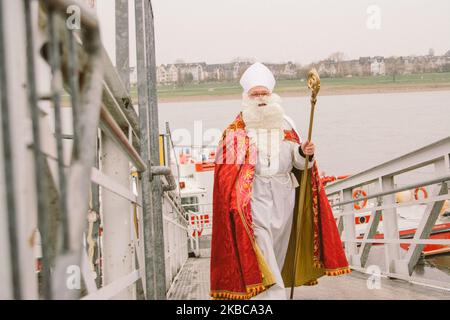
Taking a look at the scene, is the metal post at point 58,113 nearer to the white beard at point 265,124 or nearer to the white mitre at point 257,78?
the white beard at point 265,124

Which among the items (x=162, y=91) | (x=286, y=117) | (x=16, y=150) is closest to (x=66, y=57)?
(x=16, y=150)

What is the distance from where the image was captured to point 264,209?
11.1ft

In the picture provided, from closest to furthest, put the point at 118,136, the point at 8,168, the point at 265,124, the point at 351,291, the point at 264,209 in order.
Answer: the point at 8,168 < the point at 118,136 < the point at 264,209 < the point at 265,124 < the point at 351,291

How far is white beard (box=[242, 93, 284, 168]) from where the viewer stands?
352cm

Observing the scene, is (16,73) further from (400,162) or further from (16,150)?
(400,162)

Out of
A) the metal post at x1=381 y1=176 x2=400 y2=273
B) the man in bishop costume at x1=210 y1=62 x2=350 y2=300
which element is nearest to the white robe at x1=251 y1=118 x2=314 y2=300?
the man in bishop costume at x1=210 y1=62 x2=350 y2=300

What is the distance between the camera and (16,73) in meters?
0.78

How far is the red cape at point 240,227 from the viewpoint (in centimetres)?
323

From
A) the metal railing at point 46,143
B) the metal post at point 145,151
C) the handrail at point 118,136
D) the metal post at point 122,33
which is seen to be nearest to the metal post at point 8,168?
the metal railing at point 46,143

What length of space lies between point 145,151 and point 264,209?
114cm

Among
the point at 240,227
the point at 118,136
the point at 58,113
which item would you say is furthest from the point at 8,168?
the point at 240,227

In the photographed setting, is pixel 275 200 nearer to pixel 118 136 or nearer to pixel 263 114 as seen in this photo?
pixel 263 114

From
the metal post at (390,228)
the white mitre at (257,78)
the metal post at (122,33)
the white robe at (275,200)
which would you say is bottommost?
the metal post at (390,228)

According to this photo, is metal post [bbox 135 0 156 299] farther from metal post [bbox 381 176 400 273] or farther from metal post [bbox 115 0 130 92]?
metal post [bbox 381 176 400 273]
